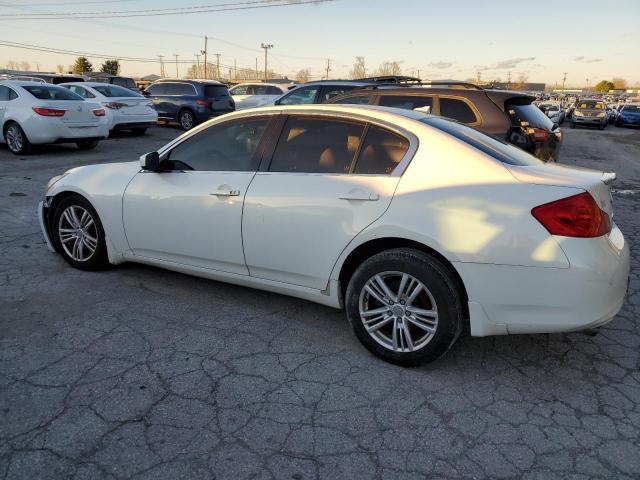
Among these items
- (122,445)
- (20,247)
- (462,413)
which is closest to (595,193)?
(462,413)

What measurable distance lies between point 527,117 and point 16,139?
401 inches

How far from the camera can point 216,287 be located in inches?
166

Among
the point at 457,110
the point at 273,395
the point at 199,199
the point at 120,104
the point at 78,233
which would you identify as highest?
the point at 457,110

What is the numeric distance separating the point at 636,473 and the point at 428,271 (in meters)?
1.31

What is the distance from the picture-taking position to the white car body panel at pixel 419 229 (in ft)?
8.66

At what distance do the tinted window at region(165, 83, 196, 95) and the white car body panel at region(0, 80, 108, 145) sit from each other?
7.12m

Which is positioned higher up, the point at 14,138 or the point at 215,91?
the point at 215,91

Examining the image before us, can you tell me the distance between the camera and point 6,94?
10.8 metres

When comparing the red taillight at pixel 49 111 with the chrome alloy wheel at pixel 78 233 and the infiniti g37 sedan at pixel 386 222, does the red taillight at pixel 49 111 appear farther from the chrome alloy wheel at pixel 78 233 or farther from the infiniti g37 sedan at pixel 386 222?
the infiniti g37 sedan at pixel 386 222

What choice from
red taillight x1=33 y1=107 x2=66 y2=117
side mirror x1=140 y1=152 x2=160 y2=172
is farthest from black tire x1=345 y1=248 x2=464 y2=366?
red taillight x1=33 y1=107 x2=66 y2=117

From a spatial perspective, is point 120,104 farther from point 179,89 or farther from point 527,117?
point 527,117

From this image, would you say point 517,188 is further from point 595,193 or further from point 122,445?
point 122,445

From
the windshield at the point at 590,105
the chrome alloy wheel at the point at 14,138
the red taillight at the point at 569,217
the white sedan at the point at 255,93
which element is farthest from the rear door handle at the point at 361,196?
the windshield at the point at 590,105

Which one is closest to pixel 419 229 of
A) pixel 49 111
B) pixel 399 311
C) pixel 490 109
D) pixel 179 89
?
pixel 399 311
